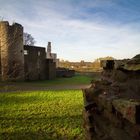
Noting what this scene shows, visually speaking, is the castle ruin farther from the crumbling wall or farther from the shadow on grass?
the crumbling wall

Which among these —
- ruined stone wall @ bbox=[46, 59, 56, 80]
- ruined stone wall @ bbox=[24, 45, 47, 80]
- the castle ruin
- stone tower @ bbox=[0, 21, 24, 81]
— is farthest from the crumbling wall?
ruined stone wall @ bbox=[46, 59, 56, 80]

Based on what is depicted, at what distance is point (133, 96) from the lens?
3.57m

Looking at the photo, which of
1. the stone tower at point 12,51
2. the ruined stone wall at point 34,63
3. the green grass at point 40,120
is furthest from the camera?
the ruined stone wall at point 34,63

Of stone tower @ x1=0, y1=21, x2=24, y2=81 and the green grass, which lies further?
stone tower @ x1=0, y1=21, x2=24, y2=81

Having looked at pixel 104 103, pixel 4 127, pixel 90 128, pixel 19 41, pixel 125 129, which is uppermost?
pixel 19 41

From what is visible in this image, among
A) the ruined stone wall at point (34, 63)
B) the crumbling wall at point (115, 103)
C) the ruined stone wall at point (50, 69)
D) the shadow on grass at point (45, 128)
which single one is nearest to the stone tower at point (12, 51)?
the ruined stone wall at point (34, 63)

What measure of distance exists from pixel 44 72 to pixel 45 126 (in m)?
27.3

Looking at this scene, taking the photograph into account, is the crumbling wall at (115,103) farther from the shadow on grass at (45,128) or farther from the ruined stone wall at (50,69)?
the ruined stone wall at (50,69)

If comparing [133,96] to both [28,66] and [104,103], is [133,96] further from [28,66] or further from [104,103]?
[28,66]

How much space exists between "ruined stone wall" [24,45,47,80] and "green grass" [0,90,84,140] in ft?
61.4

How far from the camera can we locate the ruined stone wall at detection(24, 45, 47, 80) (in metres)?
33.7

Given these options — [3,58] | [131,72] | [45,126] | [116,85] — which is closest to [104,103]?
[116,85]

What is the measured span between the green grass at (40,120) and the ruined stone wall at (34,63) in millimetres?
18702

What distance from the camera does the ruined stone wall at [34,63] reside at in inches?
1325
